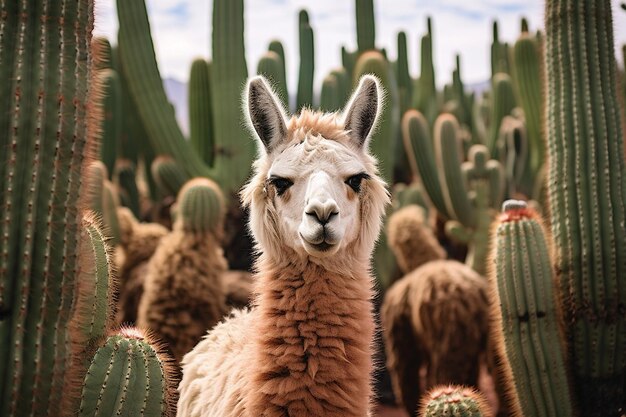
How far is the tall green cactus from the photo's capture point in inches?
173

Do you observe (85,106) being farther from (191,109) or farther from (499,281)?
(191,109)

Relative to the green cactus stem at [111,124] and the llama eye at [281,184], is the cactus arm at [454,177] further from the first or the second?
the llama eye at [281,184]

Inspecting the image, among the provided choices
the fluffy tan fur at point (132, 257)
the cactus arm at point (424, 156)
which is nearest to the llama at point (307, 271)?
the fluffy tan fur at point (132, 257)

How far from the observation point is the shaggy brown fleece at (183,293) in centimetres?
572

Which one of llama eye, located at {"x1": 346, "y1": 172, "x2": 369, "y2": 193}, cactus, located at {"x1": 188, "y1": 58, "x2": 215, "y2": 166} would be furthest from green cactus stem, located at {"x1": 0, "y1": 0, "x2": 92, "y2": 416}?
cactus, located at {"x1": 188, "y1": 58, "x2": 215, "y2": 166}

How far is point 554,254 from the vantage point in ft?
15.0

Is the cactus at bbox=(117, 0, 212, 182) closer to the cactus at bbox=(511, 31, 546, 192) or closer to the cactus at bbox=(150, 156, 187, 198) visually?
the cactus at bbox=(150, 156, 187, 198)

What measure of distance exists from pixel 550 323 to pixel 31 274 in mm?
3177

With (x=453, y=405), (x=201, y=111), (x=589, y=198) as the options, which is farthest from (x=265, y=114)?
(x=201, y=111)

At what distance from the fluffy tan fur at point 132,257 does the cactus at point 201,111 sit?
5.89 feet

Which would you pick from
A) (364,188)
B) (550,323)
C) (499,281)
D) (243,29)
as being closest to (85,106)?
(364,188)

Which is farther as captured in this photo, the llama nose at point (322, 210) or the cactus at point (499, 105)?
the cactus at point (499, 105)

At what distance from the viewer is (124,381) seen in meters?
2.70

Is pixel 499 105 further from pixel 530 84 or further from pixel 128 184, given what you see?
pixel 128 184
